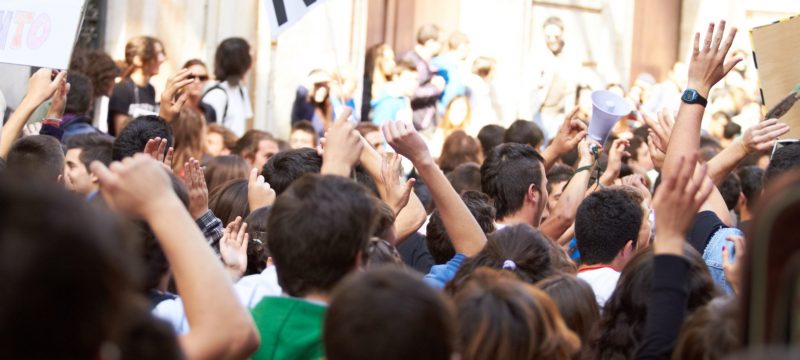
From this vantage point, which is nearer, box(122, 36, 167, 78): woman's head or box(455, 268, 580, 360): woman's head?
box(455, 268, 580, 360): woman's head

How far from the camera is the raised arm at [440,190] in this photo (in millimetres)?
4695

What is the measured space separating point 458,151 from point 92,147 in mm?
4094

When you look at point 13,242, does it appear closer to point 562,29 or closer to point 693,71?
point 693,71

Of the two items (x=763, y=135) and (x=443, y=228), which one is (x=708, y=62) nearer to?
(x=763, y=135)

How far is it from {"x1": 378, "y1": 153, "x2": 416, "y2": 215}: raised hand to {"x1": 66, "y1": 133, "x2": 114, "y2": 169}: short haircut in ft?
5.75

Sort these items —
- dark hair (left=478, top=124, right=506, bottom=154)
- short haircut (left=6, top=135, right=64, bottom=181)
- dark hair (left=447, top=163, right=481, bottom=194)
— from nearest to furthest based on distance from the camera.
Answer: short haircut (left=6, top=135, right=64, bottom=181) → dark hair (left=447, top=163, right=481, bottom=194) → dark hair (left=478, top=124, right=506, bottom=154)

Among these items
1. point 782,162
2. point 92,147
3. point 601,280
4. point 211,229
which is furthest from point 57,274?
point 92,147

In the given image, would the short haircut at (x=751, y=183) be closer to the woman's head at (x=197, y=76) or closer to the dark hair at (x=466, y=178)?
the dark hair at (x=466, y=178)

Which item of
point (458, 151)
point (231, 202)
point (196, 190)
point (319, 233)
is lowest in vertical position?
point (458, 151)

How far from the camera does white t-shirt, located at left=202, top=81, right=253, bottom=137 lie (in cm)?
1097

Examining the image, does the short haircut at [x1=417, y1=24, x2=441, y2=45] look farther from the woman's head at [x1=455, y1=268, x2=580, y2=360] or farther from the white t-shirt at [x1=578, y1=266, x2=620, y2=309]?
the woman's head at [x1=455, y1=268, x2=580, y2=360]

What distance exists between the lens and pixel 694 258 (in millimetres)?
4043

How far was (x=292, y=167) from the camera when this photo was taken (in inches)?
222

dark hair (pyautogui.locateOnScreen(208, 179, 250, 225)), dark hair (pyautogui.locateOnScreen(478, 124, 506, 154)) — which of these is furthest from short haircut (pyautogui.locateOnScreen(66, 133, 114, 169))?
dark hair (pyautogui.locateOnScreen(478, 124, 506, 154))
